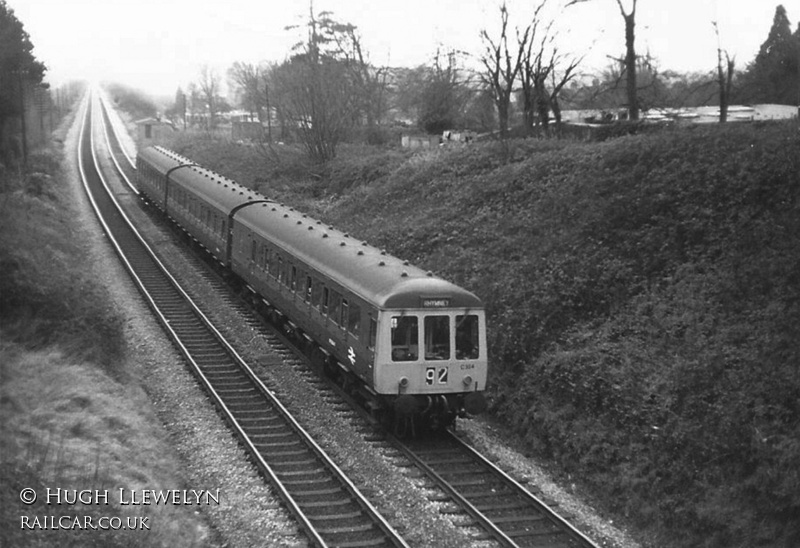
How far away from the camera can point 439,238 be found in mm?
25203

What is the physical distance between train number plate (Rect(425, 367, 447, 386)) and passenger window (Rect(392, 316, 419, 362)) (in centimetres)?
33

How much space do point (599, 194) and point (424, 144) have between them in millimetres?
23685

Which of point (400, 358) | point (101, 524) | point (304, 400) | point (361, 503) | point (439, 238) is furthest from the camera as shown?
point (439, 238)

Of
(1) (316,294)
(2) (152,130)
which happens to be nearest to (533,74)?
(1) (316,294)

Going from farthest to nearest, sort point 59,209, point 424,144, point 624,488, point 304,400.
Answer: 1. point 424,144
2. point 59,209
3. point 304,400
4. point 624,488

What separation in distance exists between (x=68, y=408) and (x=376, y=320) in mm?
5322

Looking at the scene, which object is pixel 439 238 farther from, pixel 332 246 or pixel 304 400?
pixel 304 400

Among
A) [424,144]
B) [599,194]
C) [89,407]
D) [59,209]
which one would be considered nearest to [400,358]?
[89,407]

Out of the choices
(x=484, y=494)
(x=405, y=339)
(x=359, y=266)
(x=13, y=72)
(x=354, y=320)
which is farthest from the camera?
(x=13, y=72)

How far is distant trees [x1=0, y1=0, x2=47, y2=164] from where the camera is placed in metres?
28.9

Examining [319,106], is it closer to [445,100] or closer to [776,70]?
[445,100]

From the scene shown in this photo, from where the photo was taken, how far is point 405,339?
14750 mm

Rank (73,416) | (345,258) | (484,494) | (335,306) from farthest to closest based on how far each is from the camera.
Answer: (345,258), (335,306), (73,416), (484,494)

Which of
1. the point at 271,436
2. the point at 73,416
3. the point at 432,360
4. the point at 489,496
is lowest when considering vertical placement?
the point at 489,496
